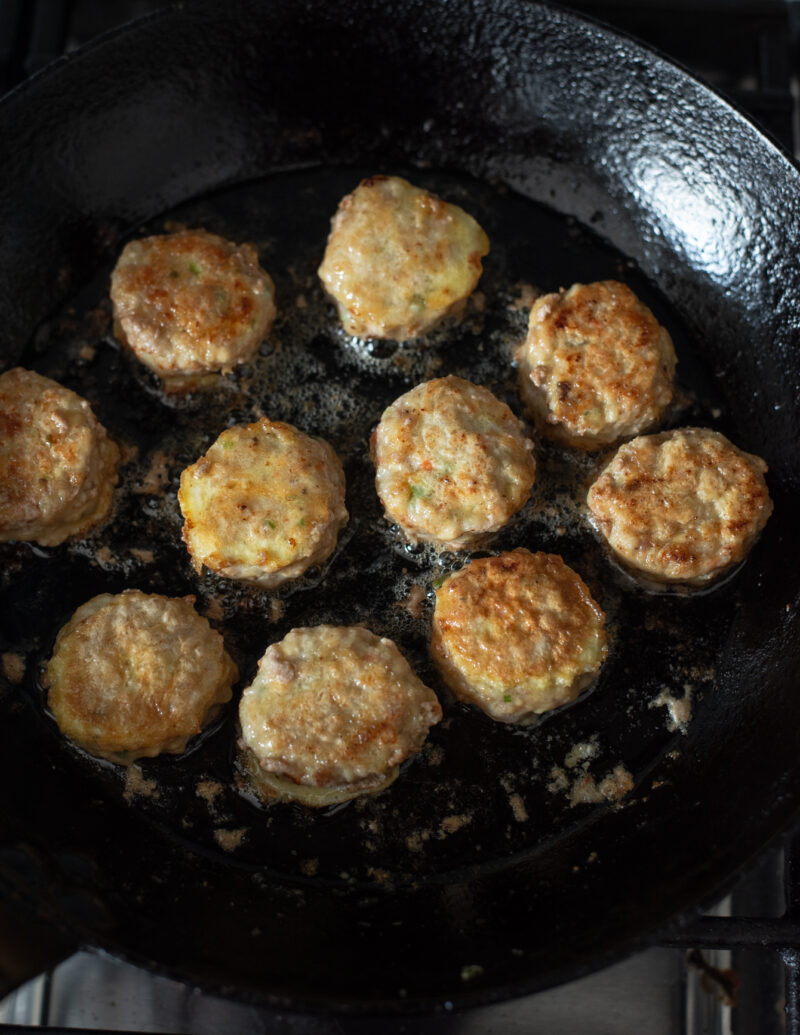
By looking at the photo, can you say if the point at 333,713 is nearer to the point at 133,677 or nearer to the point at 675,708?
the point at 133,677

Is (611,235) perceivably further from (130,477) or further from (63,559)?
(63,559)

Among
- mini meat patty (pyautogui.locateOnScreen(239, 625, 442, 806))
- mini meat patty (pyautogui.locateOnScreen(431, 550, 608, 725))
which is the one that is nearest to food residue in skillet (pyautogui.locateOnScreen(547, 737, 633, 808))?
mini meat patty (pyautogui.locateOnScreen(431, 550, 608, 725))

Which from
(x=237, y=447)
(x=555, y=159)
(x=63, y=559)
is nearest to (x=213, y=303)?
(x=237, y=447)

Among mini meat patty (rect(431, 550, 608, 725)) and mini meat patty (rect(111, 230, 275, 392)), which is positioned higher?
mini meat patty (rect(111, 230, 275, 392))

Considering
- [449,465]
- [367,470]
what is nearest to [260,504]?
[367,470]

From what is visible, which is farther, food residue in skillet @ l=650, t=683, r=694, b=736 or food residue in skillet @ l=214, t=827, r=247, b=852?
food residue in skillet @ l=650, t=683, r=694, b=736

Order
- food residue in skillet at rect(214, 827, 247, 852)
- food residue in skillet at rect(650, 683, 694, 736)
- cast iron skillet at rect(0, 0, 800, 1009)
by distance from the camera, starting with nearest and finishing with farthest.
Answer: cast iron skillet at rect(0, 0, 800, 1009) → food residue in skillet at rect(214, 827, 247, 852) → food residue in skillet at rect(650, 683, 694, 736)

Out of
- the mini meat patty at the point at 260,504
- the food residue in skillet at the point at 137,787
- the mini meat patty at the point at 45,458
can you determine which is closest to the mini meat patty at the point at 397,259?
the mini meat patty at the point at 260,504

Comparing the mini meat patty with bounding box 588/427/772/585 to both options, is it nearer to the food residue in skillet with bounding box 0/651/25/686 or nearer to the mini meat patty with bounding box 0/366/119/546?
the mini meat patty with bounding box 0/366/119/546
